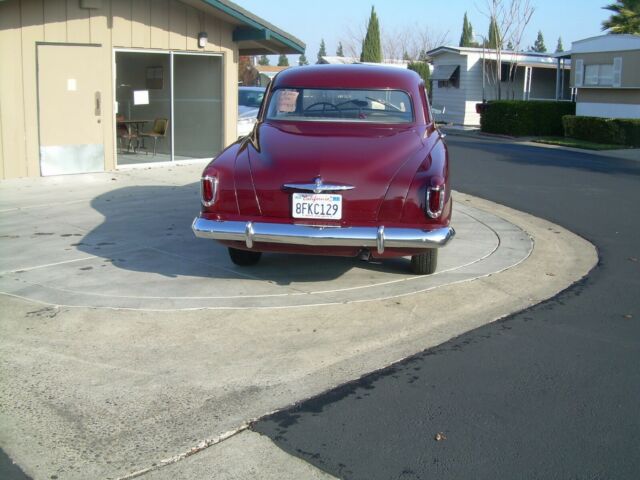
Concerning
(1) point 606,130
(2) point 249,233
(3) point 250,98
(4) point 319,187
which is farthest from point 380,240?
(1) point 606,130

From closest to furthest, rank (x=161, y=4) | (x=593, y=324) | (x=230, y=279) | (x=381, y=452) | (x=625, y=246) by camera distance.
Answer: (x=381, y=452) → (x=593, y=324) → (x=230, y=279) → (x=625, y=246) → (x=161, y=4)

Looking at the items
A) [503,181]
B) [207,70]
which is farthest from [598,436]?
[207,70]

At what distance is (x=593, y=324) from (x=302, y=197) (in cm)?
250

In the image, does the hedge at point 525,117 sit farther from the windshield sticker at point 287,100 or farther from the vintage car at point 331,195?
the vintage car at point 331,195

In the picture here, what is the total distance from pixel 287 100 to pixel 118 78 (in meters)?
10.1

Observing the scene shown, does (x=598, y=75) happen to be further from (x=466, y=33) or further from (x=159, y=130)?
(x=466, y=33)

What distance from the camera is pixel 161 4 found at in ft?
45.6

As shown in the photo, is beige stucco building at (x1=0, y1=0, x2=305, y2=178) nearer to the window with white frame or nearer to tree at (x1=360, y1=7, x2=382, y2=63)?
the window with white frame

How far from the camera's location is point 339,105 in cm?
768

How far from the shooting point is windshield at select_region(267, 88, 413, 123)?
754 centimetres

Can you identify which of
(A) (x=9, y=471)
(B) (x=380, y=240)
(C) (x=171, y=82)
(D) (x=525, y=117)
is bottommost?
(A) (x=9, y=471)

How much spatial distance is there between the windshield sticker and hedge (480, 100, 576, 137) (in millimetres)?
→ 22596

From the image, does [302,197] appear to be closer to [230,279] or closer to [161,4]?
[230,279]

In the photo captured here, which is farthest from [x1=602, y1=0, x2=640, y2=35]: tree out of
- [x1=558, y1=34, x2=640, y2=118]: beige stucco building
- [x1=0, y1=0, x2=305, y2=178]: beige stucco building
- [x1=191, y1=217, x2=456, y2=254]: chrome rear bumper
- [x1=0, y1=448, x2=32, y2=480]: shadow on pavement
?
[x1=0, y1=448, x2=32, y2=480]: shadow on pavement
